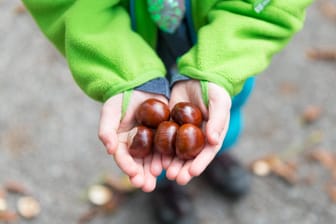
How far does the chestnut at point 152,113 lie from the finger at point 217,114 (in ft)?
0.50

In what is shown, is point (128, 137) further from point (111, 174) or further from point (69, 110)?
point (69, 110)

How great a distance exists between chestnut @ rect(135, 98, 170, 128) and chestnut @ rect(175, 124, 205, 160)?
0.08 m

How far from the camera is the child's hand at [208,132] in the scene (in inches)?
47.4

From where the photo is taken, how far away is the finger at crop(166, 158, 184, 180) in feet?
4.06

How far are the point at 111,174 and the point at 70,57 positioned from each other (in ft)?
3.18

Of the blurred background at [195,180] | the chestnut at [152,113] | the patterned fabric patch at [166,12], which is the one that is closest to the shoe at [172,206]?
the blurred background at [195,180]

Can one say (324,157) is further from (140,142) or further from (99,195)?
(140,142)

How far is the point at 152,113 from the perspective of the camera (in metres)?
1.31

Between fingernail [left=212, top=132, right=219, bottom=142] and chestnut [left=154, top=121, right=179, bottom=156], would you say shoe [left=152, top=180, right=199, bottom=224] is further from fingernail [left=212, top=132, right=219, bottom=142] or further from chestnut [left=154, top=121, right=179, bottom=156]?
fingernail [left=212, top=132, right=219, bottom=142]

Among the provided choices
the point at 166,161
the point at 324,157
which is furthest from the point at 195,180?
the point at 166,161

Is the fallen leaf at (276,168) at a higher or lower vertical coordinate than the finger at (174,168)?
lower

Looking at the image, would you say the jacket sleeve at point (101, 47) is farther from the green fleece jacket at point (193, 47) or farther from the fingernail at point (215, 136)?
the fingernail at point (215, 136)

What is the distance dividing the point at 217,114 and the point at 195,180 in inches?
41.9

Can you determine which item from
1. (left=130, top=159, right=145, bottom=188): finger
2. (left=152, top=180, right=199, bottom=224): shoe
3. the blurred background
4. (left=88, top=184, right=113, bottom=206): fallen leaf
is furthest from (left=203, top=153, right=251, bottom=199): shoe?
(left=130, top=159, right=145, bottom=188): finger
